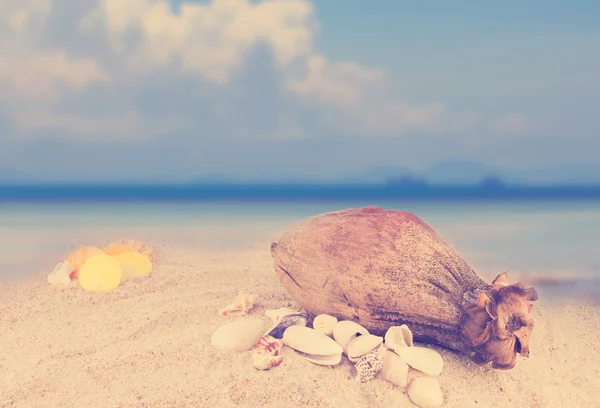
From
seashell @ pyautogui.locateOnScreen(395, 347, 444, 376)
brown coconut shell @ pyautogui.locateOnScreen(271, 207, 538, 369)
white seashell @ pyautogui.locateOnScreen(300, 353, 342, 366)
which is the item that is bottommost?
white seashell @ pyautogui.locateOnScreen(300, 353, 342, 366)

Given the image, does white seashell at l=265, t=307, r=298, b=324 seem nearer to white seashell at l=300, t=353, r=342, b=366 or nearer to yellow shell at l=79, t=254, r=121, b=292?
white seashell at l=300, t=353, r=342, b=366

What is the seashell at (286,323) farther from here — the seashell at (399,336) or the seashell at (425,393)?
the seashell at (425,393)

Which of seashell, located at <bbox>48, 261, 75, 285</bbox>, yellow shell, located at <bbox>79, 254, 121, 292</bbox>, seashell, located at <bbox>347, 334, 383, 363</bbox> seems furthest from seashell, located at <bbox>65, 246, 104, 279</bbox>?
seashell, located at <bbox>347, 334, 383, 363</bbox>

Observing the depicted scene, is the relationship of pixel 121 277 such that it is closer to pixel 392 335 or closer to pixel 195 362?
pixel 195 362

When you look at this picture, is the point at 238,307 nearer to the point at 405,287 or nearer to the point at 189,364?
the point at 189,364

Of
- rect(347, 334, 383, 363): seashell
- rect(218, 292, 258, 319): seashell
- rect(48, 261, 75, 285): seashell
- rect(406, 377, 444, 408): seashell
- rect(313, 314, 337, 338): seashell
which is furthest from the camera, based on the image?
rect(48, 261, 75, 285): seashell

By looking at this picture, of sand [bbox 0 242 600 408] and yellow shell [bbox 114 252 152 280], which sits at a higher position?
yellow shell [bbox 114 252 152 280]

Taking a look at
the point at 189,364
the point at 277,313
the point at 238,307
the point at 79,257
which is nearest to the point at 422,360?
the point at 277,313

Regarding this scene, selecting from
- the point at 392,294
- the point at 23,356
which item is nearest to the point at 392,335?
the point at 392,294
